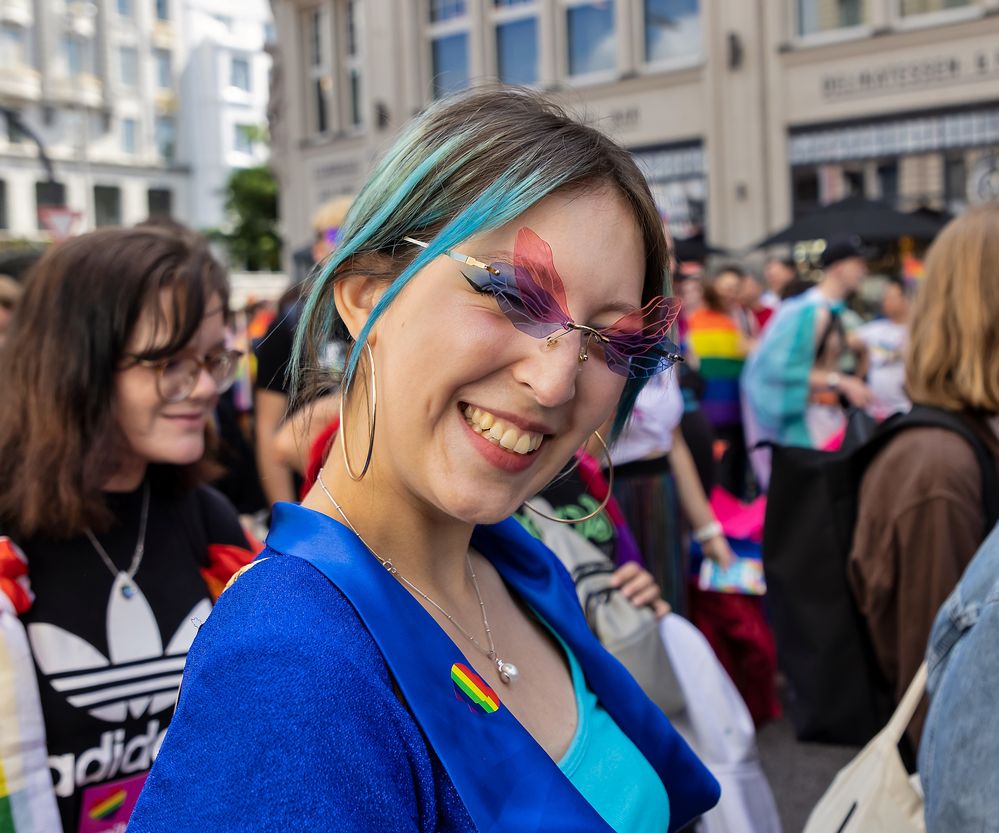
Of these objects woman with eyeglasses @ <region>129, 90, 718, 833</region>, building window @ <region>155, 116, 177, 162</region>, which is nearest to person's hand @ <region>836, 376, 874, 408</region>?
woman with eyeglasses @ <region>129, 90, 718, 833</region>

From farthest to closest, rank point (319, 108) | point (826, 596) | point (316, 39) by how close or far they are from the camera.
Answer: point (319, 108) < point (316, 39) < point (826, 596)

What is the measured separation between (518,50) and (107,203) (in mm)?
40614

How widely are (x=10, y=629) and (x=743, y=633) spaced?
2882 mm

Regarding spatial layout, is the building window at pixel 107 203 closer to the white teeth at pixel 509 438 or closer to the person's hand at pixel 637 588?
the person's hand at pixel 637 588

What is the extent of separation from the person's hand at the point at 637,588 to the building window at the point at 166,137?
5842 cm

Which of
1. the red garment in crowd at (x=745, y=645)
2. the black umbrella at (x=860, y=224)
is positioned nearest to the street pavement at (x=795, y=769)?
the red garment in crowd at (x=745, y=645)

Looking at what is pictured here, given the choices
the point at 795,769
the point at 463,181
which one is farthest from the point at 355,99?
the point at 463,181

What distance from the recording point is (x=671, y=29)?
1719 cm

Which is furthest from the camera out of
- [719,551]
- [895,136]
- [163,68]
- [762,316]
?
[163,68]

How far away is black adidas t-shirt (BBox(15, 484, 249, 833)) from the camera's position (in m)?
1.70

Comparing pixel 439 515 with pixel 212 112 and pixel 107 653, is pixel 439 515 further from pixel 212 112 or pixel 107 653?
pixel 212 112

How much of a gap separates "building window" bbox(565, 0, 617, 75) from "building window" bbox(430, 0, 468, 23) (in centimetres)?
250

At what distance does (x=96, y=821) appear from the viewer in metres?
1.71

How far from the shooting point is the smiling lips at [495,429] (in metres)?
1.10
